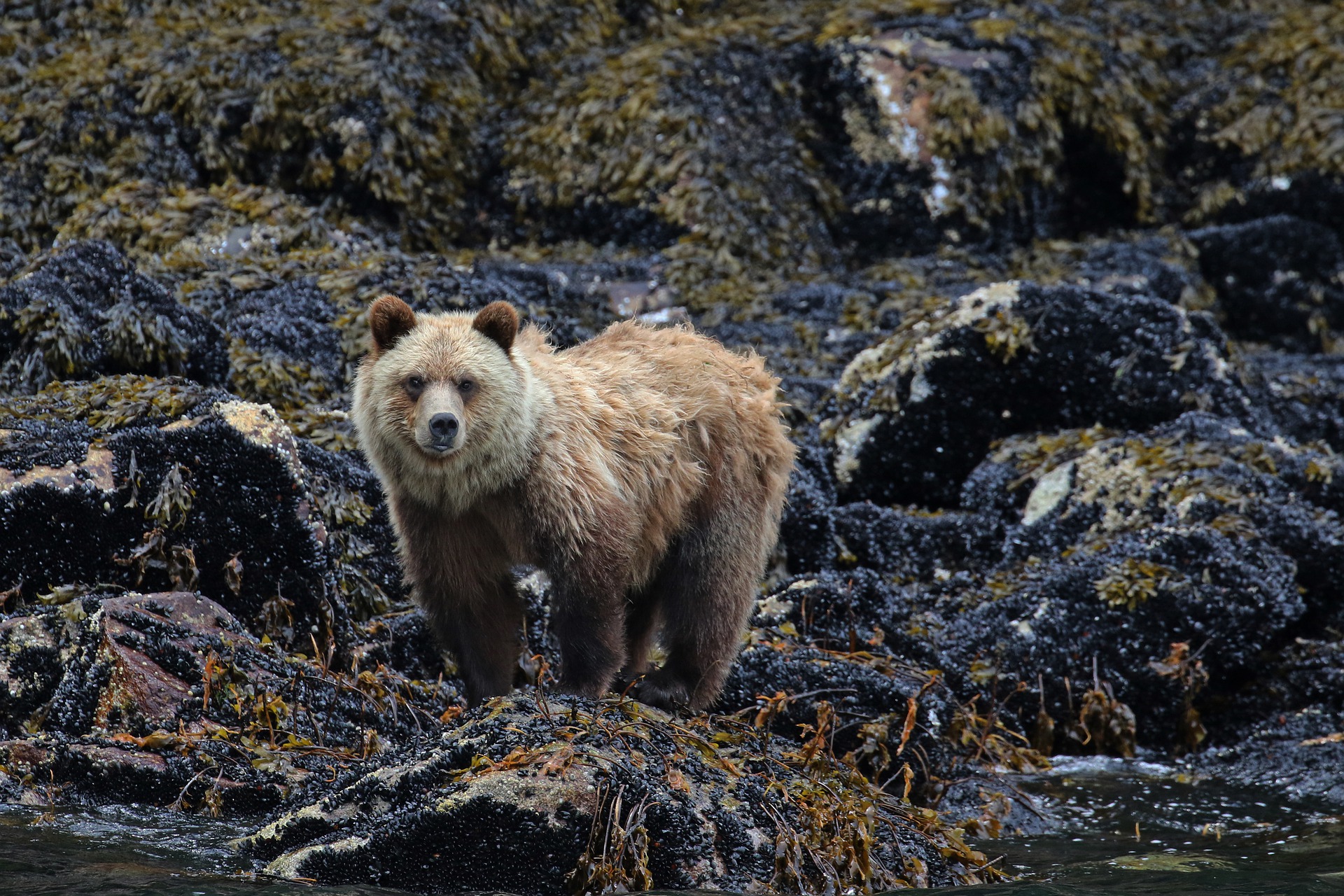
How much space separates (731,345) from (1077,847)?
216 inches

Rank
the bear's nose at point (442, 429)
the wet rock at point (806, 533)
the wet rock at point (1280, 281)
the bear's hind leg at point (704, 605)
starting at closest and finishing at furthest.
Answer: the bear's nose at point (442, 429)
the bear's hind leg at point (704, 605)
the wet rock at point (806, 533)
the wet rock at point (1280, 281)

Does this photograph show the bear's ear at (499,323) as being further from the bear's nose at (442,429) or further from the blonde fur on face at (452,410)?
the bear's nose at (442,429)

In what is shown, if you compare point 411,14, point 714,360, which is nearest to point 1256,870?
point 714,360

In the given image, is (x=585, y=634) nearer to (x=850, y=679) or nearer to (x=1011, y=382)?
(x=850, y=679)

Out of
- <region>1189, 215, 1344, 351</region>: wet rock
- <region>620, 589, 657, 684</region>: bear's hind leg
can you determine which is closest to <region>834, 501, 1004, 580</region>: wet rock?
<region>620, 589, 657, 684</region>: bear's hind leg

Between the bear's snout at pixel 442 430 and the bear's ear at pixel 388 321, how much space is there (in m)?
0.56

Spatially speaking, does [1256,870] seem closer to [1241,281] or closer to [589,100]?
[1241,281]

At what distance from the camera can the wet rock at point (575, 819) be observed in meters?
4.24

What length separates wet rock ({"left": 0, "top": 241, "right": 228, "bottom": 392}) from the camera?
778 cm

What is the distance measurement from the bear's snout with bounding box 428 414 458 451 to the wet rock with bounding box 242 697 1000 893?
1.02 m

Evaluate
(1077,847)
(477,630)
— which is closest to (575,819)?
(477,630)

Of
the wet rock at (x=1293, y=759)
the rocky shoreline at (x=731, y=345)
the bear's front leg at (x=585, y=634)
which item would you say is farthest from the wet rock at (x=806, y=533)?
the bear's front leg at (x=585, y=634)

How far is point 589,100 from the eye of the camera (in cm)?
1172

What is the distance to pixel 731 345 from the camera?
10.2m
